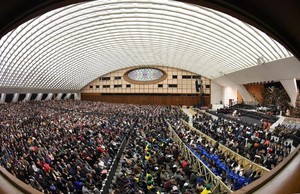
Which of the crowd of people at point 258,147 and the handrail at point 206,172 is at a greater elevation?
the crowd of people at point 258,147

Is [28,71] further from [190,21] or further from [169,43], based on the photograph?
[190,21]

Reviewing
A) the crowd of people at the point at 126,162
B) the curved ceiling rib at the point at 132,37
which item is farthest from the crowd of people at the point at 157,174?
the curved ceiling rib at the point at 132,37

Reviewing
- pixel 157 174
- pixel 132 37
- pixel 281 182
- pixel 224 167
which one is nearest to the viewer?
pixel 281 182

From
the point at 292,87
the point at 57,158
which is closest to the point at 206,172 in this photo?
the point at 57,158

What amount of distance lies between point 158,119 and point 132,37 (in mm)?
17027

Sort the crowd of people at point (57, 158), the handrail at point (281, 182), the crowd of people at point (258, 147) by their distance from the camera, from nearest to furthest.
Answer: the handrail at point (281, 182)
the crowd of people at point (57, 158)
the crowd of people at point (258, 147)

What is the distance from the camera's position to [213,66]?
4931cm

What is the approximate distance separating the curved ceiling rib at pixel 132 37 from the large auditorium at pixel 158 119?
0.55ft

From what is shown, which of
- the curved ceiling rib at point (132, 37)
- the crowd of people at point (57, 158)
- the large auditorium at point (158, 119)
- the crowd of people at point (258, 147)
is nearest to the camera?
the large auditorium at point (158, 119)

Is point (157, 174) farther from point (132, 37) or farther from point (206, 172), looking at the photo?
point (132, 37)

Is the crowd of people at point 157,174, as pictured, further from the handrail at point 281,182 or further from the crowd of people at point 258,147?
the handrail at point 281,182

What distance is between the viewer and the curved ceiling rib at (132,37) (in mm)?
27656

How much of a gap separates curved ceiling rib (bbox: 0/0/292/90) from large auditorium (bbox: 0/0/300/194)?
0.55ft

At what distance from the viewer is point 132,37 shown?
41375 millimetres
